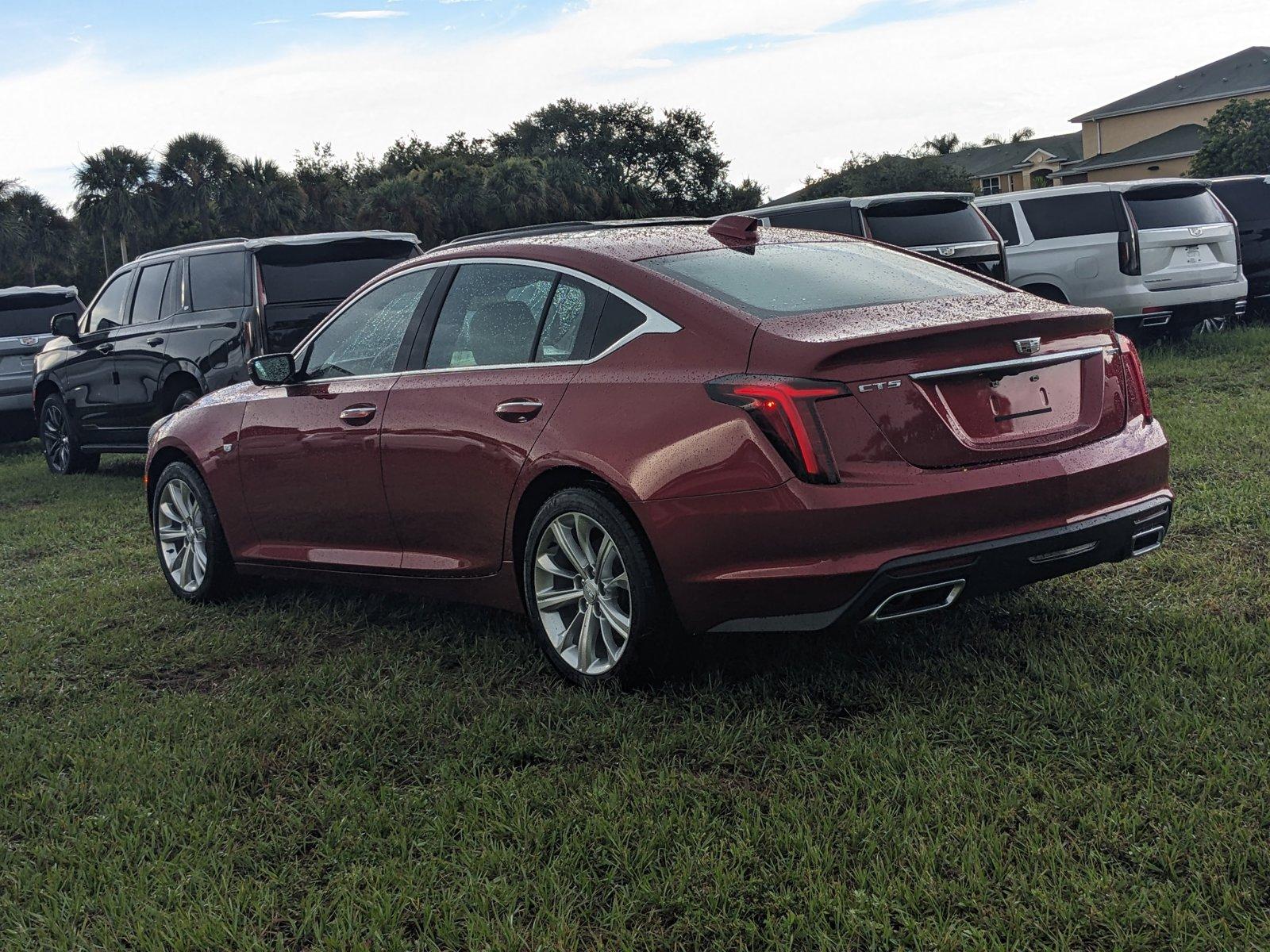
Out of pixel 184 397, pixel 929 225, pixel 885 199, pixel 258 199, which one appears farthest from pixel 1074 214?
pixel 258 199

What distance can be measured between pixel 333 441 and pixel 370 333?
516 mm

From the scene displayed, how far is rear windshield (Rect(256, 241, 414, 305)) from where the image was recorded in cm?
1008

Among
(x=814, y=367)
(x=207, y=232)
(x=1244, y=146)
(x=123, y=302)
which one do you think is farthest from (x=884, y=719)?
(x=207, y=232)

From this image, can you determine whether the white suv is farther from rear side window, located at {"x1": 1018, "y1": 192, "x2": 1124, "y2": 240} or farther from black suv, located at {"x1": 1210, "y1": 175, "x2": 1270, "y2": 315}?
black suv, located at {"x1": 1210, "y1": 175, "x2": 1270, "y2": 315}

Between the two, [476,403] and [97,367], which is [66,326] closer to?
[97,367]

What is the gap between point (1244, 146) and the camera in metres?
35.9

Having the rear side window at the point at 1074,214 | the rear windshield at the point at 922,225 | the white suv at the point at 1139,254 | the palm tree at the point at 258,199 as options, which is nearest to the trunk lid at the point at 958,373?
the rear windshield at the point at 922,225

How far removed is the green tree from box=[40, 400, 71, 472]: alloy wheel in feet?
105

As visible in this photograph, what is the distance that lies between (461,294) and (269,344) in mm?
5082

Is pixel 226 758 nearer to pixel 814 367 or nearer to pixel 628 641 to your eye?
pixel 628 641

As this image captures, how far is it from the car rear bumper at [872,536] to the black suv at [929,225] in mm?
8101

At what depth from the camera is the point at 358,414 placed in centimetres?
538

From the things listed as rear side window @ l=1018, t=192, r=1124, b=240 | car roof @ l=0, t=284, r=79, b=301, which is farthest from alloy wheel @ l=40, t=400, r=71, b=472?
rear side window @ l=1018, t=192, r=1124, b=240

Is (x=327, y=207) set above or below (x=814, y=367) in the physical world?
above
